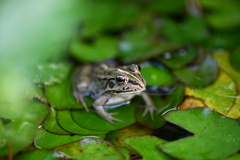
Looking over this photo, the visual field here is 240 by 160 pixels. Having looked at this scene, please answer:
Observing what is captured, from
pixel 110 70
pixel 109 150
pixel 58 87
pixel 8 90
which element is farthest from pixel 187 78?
pixel 8 90

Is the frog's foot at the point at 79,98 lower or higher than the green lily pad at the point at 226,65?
lower

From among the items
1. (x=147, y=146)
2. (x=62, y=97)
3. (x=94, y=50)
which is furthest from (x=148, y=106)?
(x=94, y=50)

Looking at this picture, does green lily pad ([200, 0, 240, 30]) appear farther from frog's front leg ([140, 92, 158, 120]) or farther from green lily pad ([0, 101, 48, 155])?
green lily pad ([0, 101, 48, 155])

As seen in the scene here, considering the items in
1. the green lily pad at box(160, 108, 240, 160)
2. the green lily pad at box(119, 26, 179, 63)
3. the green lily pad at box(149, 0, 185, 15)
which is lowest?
the green lily pad at box(160, 108, 240, 160)

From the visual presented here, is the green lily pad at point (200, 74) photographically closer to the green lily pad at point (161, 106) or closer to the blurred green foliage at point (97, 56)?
the blurred green foliage at point (97, 56)

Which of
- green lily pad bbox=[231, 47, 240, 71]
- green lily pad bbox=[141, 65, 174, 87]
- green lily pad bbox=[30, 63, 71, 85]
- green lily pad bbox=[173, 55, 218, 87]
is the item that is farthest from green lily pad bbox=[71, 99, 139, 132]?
green lily pad bbox=[231, 47, 240, 71]

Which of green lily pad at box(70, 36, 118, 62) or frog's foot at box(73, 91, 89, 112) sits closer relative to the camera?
frog's foot at box(73, 91, 89, 112)

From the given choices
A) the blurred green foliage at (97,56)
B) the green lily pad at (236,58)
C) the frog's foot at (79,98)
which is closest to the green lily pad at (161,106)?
the blurred green foliage at (97,56)

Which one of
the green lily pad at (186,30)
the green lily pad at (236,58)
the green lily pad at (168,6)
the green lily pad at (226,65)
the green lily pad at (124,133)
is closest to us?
the green lily pad at (124,133)
